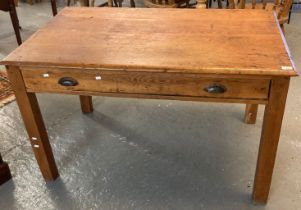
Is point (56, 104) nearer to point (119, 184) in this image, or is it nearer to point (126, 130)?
point (126, 130)

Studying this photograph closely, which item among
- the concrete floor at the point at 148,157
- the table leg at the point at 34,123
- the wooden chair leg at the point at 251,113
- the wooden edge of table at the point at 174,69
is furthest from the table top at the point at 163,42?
the concrete floor at the point at 148,157

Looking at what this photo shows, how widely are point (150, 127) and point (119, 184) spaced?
520 millimetres

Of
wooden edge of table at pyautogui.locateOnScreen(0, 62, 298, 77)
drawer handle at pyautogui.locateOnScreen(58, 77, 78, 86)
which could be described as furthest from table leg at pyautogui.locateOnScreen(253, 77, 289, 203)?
drawer handle at pyautogui.locateOnScreen(58, 77, 78, 86)

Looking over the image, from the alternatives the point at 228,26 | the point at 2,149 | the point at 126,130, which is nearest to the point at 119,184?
the point at 126,130

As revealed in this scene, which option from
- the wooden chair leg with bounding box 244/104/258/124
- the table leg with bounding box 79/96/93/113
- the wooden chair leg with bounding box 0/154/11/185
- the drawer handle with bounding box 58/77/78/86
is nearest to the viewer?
the drawer handle with bounding box 58/77/78/86

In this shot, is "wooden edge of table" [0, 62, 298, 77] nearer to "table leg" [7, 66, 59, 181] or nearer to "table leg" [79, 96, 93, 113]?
"table leg" [7, 66, 59, 181]

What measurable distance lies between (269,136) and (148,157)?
77 cm

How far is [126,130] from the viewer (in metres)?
2.23

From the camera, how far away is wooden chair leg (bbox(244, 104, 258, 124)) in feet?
7.06

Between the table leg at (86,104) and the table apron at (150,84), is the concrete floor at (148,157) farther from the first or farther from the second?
the table apron at (150,84)

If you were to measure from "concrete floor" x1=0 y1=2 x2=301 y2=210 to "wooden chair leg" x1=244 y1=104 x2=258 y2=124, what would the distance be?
0.04m

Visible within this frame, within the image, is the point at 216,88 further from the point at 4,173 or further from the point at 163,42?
the point at 4,173

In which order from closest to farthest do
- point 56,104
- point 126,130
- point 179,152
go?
point 179,152, point 126,130, point 56,104

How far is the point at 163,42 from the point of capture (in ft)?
5.25
